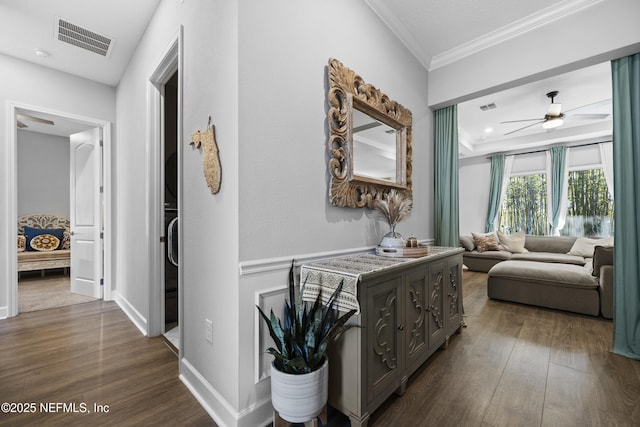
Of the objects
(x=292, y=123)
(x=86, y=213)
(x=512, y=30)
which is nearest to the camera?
(x=292, y=123)

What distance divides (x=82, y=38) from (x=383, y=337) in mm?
3906

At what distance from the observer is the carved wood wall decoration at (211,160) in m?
1.48

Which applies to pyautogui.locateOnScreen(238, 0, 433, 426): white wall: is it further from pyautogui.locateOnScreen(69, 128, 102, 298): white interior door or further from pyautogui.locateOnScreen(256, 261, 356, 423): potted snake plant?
pyautogui.locateOnScreen(69, 128, 102, 298): white interior door

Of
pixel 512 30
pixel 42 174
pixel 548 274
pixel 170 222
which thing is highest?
pixel 512 30

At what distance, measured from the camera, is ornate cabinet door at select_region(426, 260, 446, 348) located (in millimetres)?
2000

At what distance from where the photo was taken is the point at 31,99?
314 cm

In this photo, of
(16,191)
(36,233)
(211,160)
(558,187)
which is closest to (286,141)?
(211,160)

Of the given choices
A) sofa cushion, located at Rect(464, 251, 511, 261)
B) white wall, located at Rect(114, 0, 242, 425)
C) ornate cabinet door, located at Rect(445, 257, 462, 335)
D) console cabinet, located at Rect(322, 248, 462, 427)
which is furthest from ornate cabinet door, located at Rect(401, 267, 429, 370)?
sofa cushion, located at Rect(464, 251, 511, 261)

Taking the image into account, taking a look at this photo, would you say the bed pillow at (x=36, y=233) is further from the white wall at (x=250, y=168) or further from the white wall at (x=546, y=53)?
the white wall at (x=546, y=53)

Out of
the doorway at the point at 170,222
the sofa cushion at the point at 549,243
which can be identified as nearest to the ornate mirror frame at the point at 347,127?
the doorway at the point at 170,222

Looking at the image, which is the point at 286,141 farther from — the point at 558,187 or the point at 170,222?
the point at 558,187

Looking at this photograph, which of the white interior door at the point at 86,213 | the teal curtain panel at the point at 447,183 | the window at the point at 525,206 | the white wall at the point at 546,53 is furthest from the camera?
the window at the point at 525,206

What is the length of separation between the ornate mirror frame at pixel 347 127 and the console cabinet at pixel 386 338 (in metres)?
0.63

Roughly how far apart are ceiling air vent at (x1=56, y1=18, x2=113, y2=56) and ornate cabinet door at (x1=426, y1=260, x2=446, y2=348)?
12.5ft
